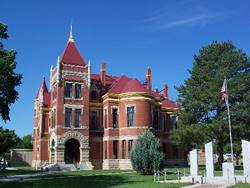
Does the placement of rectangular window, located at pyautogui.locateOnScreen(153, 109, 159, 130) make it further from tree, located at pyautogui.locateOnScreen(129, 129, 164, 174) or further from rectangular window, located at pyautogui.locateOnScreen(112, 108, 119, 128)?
tree, located at pyautogui.locateOnScreen(129, 129, 164, 174)

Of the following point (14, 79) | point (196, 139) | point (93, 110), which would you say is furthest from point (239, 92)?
point (14, 79)

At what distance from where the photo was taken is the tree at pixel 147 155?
3243 cm

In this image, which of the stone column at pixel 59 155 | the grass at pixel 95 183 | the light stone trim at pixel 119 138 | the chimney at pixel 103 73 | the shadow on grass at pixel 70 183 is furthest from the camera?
the chimney at pixel 103 73

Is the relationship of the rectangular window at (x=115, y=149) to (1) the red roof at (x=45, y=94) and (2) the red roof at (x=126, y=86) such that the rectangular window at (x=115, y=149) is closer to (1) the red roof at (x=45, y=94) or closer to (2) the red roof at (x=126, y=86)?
(2) the red roof at (x=126, y=86)

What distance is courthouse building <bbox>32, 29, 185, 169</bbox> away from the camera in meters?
47.4

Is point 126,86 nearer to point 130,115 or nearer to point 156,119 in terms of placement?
point 130,115

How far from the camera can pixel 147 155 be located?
32375 millimetres

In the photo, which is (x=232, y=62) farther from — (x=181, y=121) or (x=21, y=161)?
(x=21, y=161)

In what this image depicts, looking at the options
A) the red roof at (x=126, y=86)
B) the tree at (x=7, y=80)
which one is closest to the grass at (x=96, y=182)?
the tree at (x=7, y=80)

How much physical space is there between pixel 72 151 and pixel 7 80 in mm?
27630

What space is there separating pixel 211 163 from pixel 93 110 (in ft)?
83.9

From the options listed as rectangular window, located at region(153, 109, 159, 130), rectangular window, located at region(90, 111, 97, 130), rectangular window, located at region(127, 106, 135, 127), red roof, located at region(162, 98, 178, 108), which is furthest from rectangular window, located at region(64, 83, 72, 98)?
red roof, located at region(162, 98, 178, 108)

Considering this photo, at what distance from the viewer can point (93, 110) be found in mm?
50562

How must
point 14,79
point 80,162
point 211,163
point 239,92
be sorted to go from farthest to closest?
point 80,162, point 239,92, point 211,163, point 14,79
